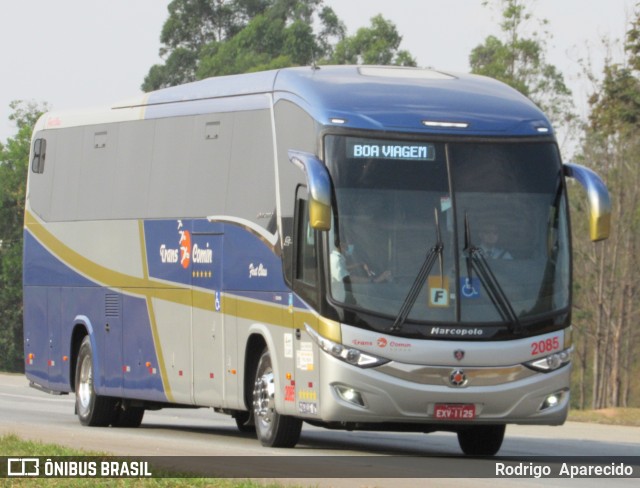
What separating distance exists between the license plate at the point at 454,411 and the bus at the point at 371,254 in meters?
0.03

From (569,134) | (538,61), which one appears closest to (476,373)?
(569,134)

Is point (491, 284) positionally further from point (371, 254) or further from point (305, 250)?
point (305, 250)

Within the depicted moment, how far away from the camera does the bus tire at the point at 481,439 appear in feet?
57.2

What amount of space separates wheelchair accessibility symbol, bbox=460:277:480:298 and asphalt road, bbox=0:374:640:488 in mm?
1571

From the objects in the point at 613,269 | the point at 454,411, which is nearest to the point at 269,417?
the point at 454,411

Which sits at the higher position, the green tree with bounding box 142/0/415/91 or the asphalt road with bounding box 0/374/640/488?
the green tree with bounding box 142/0/415/91

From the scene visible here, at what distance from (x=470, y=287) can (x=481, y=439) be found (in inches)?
103

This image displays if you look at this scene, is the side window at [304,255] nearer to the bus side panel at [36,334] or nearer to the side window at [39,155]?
the bus side panel at [36,334]

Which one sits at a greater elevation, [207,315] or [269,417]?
Result: [207,315]

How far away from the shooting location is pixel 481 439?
17.6 m

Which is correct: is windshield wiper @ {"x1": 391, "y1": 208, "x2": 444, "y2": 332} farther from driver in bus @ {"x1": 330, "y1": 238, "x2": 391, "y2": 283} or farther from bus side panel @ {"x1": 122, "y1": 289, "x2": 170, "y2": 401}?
bus side panel @ {"x1": 122, "y1": 289, "x2": 170, "y2": 401}

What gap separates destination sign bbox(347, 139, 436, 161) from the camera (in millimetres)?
15938

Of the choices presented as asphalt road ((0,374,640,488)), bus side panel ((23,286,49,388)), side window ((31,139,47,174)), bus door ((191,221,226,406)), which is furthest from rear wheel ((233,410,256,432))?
side window ((31,139,47,174))

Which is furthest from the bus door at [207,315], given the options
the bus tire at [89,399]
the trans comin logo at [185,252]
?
the bus tire at [89,399]
